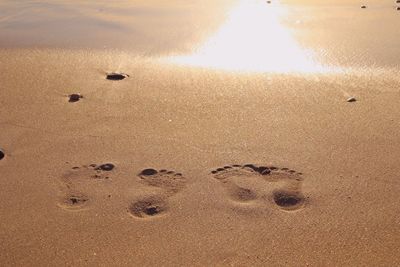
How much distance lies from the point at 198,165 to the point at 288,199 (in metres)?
0.49

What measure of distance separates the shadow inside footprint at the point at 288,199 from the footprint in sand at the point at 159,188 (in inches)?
17.2

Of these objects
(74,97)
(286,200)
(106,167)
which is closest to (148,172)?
(106,167)

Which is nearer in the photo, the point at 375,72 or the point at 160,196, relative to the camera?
the point at 160,196

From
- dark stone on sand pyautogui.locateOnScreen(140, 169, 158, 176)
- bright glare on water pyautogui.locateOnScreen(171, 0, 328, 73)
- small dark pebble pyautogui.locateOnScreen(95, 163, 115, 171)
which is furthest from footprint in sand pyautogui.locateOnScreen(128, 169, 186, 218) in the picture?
bright glare on water pyautogui.locateOnScreen(171, 0, 328, 73)

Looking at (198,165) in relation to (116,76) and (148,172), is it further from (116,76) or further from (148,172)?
(116,76)

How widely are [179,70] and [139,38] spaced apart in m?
0.90

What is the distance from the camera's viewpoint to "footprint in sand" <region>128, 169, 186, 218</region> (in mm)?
2209

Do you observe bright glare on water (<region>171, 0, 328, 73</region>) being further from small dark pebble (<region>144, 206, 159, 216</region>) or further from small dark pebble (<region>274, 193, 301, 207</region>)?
small dark pebble (<region>144, 206, 159, 216</region>)

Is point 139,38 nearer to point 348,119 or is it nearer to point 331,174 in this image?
point 348,119

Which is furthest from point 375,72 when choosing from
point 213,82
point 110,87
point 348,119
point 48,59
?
point 48,59

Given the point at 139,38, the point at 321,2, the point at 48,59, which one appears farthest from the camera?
the point at 321,2

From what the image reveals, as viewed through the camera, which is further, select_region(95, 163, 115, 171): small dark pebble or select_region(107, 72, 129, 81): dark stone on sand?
select_region(107, 72, 129, 81): dark stone on sand

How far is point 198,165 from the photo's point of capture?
99.5 inches

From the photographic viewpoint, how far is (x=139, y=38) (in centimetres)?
450
